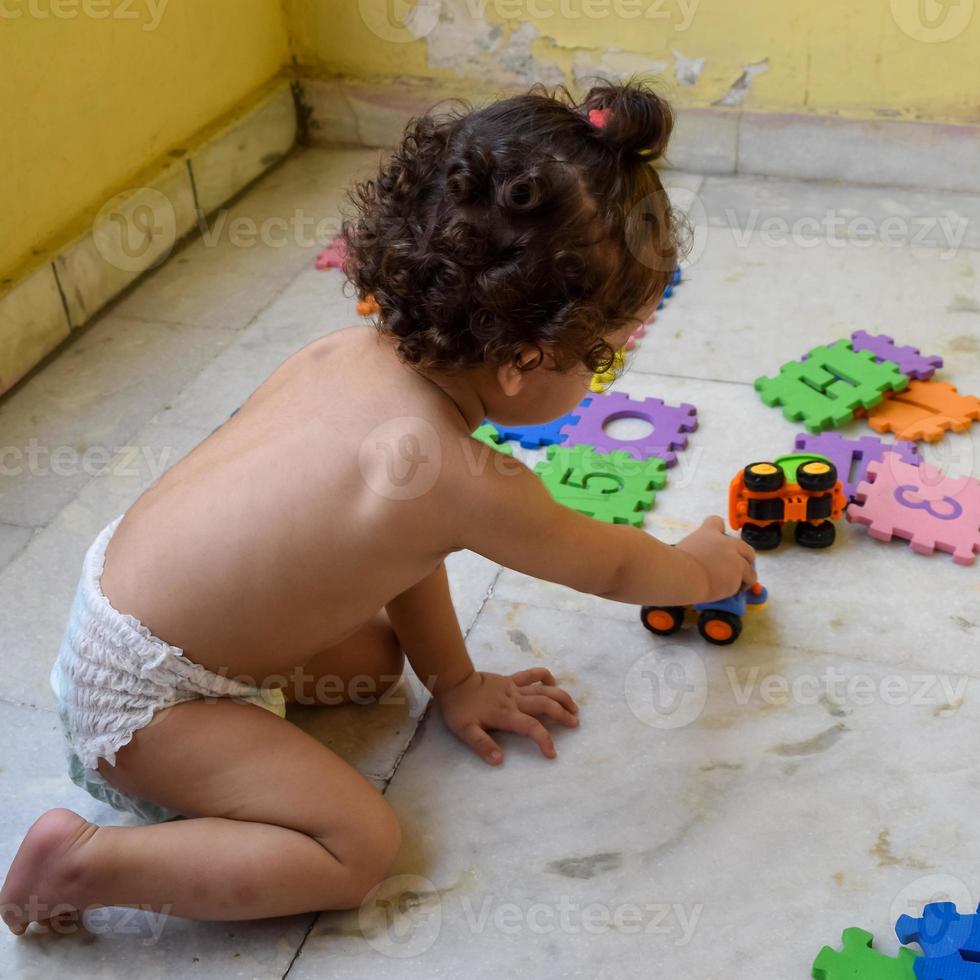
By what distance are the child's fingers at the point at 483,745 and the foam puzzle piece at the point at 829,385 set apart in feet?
2.24

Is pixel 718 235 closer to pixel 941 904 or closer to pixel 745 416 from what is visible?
pixel 745 416

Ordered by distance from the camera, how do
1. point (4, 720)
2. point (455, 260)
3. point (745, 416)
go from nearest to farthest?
point (455, 260), point (4, 720), point (745, 416)

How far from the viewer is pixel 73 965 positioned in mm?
1008

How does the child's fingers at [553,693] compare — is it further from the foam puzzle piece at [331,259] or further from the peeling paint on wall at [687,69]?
the peeling paint on wall at [687,69]

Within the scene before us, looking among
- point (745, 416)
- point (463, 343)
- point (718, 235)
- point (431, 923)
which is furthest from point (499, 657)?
point (718, 235)

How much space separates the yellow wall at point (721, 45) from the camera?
210cm

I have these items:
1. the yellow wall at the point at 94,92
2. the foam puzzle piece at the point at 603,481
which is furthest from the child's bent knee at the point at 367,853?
the yellow wall at the point at 94,92

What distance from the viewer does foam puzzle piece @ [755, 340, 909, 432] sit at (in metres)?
1.61

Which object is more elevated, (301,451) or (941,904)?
(301,451)

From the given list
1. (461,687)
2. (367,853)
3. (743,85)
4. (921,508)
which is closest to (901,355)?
(921,508)

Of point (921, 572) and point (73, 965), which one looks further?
point (921, 572)

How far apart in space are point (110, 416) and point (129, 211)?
47 cm

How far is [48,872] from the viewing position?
3.24 ft

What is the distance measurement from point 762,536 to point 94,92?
4.15ft
